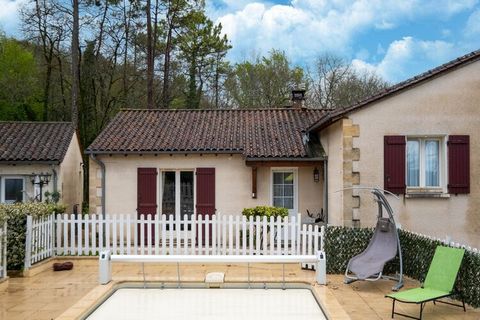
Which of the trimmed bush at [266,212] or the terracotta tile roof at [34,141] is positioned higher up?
the terracotta tile roof at [34,141]

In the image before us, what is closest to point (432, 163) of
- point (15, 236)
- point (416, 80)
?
point (416, 80)

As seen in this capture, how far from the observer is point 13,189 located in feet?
51.3

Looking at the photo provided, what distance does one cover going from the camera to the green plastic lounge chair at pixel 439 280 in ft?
22.9

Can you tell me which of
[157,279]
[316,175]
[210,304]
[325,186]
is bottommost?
[210,304]

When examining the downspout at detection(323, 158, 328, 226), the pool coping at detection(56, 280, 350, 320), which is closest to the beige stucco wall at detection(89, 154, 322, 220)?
the downspout at detection(323, 158, 328, 226)

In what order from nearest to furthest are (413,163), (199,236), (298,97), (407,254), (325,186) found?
(407,254) < (413,163) < (199,236) < (325,186) < (298,97)

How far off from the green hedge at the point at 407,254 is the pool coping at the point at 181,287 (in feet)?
4.43

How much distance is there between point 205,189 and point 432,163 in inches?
249

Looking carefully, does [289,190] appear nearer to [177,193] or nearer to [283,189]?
[283,189]

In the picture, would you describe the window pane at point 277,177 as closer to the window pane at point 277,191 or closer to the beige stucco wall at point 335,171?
the window pane at point 277,191

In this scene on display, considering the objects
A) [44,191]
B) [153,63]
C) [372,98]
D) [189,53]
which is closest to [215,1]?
[189,53]

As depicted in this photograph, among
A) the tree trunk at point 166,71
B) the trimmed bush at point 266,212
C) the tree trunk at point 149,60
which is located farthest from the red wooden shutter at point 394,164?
the tree trunk at point 166,71

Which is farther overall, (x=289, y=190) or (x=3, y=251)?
(x=289, y=190)

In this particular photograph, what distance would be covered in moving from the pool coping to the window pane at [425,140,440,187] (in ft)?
14.2
